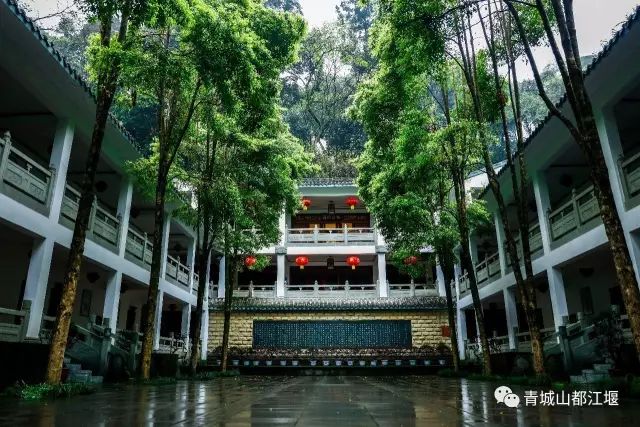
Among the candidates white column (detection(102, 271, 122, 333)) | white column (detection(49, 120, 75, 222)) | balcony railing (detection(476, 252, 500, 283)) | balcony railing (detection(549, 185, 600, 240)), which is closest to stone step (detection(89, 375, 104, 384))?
white column (detection(102, 271, 122, 333))

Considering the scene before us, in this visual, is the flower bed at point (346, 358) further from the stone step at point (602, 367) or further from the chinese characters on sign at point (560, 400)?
the chinese characters on sign at point (560, 400)

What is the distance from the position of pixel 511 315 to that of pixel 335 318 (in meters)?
9.83

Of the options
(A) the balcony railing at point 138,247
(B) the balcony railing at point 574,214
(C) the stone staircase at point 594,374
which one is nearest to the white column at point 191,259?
(A) the balcony railing at point 138,247

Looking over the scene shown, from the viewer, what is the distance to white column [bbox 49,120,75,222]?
1068 cm

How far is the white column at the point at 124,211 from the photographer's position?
A: 14.6 m

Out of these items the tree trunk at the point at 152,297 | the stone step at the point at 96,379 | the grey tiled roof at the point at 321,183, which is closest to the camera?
the stone step at the point at 96,379

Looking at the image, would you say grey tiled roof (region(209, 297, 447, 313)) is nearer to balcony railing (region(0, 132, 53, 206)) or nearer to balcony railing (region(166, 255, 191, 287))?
balcony railing (region(166, 255, 191, 287))

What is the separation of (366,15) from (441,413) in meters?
44.5

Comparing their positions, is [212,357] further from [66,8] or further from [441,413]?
[441,413]

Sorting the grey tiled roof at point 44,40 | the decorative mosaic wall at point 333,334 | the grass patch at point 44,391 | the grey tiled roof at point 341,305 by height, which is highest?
the grey tiled roof at point 44,40

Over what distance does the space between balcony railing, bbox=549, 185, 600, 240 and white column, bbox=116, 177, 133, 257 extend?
42.6 ft

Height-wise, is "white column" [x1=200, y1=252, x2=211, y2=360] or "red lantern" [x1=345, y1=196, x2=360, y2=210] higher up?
"red lantern" [x1=345, y1=196, x2=360, y2=210]

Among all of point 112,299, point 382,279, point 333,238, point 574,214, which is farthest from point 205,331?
point 574,214

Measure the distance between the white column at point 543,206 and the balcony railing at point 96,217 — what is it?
1284 centimetres
